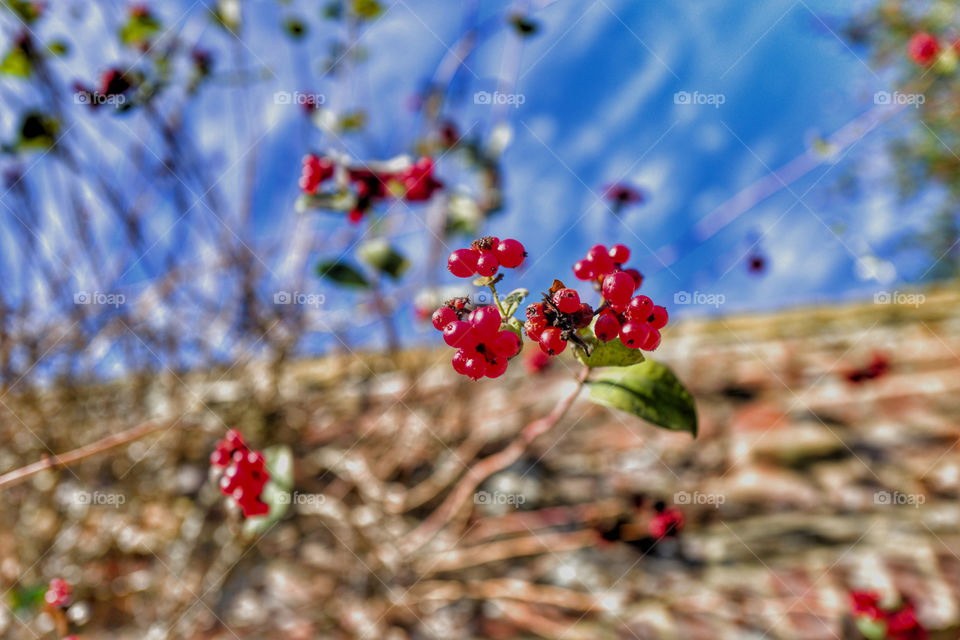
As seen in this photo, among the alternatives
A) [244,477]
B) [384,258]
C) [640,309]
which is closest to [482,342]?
[640,309]

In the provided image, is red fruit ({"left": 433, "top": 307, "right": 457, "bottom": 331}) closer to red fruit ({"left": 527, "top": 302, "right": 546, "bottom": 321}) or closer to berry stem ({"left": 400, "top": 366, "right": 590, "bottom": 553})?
red fruit ({"left": 527, "top": 302, "right": 546, "bottom": 321})

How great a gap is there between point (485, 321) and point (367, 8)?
1780 millimetres

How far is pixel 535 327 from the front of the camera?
32.2 inches

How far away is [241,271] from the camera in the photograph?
7.70 feet

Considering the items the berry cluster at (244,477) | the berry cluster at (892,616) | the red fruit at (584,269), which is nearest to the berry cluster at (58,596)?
the berry cluster at (244,477)

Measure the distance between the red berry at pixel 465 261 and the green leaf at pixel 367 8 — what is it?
1.62 metres

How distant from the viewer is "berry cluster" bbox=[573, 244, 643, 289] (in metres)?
0.94

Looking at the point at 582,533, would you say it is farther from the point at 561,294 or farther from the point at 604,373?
the point at 561,294

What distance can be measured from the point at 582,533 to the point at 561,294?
1700mm

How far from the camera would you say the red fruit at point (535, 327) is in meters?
0.81

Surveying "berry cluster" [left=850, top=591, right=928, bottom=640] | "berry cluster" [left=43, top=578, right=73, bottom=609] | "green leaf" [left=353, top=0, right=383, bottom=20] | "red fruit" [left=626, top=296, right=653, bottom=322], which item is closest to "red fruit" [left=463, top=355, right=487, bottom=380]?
"red fruit" [left=626, top=296, right=653, bottom=322]

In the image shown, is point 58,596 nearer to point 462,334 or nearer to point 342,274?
point 462,334

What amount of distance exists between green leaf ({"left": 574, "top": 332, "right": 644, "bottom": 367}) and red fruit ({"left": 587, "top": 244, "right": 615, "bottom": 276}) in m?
0.15

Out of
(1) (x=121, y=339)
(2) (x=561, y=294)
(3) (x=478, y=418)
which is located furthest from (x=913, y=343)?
(1) (x=121, y=339)
